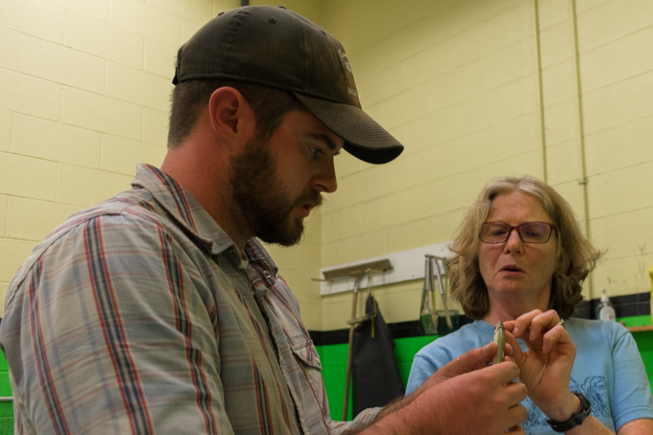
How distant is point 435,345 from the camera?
5.89ft

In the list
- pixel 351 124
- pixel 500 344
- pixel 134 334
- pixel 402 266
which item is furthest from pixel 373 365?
pixel 134 334

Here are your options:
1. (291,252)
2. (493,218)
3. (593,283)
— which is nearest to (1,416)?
(291,252)

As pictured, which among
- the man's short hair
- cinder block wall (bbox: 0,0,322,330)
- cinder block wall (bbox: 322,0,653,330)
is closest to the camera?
the man's short hair

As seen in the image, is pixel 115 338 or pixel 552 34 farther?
pixel 552 34

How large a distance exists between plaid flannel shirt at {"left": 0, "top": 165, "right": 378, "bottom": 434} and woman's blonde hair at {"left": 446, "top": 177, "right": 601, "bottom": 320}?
1.17m

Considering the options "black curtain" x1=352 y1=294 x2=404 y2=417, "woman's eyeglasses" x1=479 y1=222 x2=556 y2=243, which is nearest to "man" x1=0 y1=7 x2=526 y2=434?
"woman's eyeglasses" x1=479 y1=222 x2=556 y2=243

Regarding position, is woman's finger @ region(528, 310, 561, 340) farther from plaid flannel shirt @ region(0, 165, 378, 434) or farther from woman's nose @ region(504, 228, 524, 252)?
plaid flannel shirt @ region(0, 165, 378, 434)

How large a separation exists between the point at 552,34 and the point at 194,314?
10.8 ft

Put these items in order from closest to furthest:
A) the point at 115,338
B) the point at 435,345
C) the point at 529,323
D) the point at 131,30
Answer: the point at 115,338, the point at 529,323, the point at 435,345, the point at 131,30

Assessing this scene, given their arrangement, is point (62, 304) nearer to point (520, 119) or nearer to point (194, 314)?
point (194, 314)

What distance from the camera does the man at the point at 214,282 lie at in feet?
2.25

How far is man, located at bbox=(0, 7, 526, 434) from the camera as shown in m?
0.69

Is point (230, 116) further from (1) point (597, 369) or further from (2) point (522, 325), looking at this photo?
(1) point (597, 369)

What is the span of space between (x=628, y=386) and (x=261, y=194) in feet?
3.88
